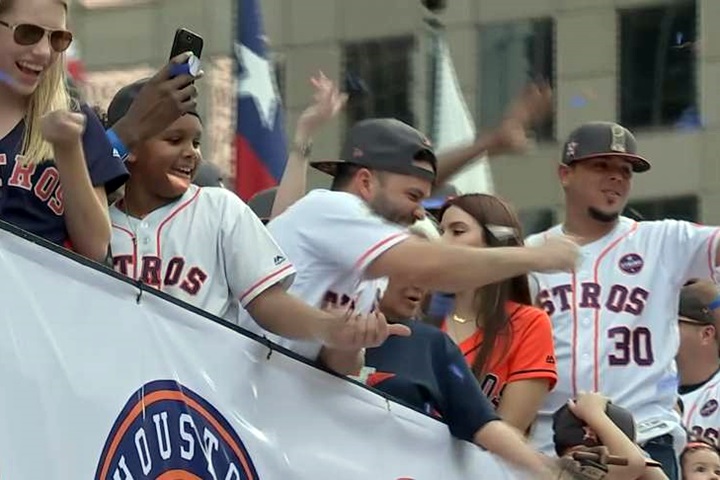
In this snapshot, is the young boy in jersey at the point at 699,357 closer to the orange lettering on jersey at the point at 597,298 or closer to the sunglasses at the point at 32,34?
the orange lettering on jersey at the point at 597,298

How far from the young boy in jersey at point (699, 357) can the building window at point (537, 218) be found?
1409cm

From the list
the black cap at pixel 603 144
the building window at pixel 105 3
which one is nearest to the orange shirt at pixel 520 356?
the black cap at pixel 603 144

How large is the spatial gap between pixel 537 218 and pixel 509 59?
229 cm

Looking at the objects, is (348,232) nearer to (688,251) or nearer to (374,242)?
(374,242)

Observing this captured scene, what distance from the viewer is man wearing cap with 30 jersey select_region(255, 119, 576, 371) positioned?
13.8 ft

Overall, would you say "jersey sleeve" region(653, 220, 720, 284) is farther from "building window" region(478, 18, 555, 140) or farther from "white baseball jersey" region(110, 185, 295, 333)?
"building window" region(478, 18, 555, 140)

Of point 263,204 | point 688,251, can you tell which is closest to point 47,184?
point 263,204

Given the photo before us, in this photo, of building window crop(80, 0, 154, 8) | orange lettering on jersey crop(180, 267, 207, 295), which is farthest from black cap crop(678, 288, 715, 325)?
building window crop(80, 0, 154, 8)

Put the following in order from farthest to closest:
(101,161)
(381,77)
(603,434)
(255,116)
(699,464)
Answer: (381,77)
(255,116)
(699,464)
(603,434)
(101,161)

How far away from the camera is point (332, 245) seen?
4.45m

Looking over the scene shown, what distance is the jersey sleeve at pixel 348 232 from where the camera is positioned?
4.34 meters

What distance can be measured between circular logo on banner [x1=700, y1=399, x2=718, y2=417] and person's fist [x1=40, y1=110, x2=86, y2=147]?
14.2ft

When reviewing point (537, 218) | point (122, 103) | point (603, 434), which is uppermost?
point (122, 103)

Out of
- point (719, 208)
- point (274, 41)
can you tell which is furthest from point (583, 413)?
point (274, 41)
